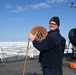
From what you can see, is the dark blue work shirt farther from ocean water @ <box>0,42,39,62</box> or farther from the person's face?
ocean water @ <box>0,42,39,62</box>

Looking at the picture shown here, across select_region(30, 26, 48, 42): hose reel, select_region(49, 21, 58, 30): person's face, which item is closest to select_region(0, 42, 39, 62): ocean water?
select_region(30, 26, 48, 42): hose reel

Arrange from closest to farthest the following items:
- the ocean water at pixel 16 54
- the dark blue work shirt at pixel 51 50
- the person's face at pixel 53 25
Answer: the dark blue work shirt at pixel 51 50 → the person's face at pixel 53 25 → the ocean water at pixel 16 54

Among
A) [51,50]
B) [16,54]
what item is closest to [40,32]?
[51,50]

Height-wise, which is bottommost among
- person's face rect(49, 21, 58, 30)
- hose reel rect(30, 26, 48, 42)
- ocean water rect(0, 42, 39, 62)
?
ocean water rect(0, 42, 39, 62)

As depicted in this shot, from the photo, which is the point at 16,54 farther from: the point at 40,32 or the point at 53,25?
the point at 53,25

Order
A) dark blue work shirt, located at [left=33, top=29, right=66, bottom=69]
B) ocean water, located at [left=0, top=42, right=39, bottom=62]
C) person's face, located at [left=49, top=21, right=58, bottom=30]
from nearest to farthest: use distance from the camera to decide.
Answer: dark blue work shirt, located at [left=33, top=29, right=66, bottom=69], person's face, located at [left=49, top=21, right=58, bottom=30], ocean water, located at [left=0, top=42, right=39, bottom=62]

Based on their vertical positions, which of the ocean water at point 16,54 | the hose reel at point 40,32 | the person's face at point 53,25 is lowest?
the ocean water at point 16,54

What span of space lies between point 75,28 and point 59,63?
15.8 m

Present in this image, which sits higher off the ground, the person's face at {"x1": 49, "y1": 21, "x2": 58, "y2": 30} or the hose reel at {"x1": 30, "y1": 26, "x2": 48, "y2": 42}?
the person's face at {"x1": 49, "y1": 21, "x2": 58, "y2": 30}

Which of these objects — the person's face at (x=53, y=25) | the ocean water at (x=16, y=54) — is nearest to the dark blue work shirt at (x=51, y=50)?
the person's face at (x=53, y=25)

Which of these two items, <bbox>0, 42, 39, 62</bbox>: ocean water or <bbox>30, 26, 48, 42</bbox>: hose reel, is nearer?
<bbox>30, 26, 48, 42</bbox>: hose reel

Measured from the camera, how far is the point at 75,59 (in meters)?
18.7

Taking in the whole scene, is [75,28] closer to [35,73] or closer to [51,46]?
[35,73]

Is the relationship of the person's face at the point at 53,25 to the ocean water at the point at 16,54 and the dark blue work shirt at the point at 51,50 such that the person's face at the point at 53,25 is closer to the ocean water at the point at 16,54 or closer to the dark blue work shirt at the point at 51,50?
the dark blue work shirt at the point at 51,50
